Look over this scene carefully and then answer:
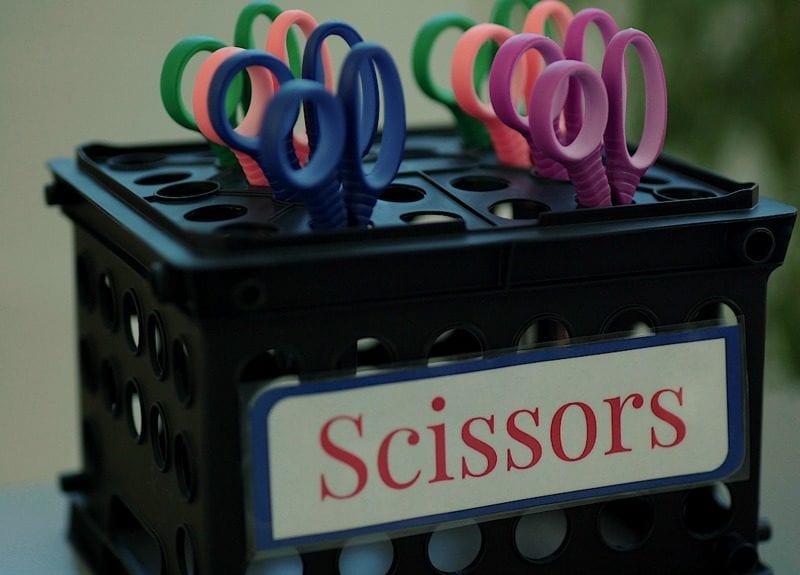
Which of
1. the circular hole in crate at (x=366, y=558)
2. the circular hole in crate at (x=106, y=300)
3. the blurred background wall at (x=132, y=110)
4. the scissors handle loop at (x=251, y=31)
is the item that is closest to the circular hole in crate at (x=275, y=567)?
the circular hole in crate at (x=366, y=558)

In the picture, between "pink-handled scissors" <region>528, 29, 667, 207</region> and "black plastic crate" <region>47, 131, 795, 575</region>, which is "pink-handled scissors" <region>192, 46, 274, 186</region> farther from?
"pink-handled scissors" <region>528, 29, 667, 207</region>

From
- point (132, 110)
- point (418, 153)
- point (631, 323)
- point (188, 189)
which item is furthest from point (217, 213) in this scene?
point (132, 110)

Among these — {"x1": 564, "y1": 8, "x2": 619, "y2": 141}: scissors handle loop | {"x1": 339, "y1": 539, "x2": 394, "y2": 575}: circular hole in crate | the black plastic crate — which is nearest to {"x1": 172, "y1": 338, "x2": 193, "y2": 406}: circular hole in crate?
the black plastic crate

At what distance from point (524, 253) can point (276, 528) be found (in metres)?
0.14

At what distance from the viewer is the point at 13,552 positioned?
2.09ft

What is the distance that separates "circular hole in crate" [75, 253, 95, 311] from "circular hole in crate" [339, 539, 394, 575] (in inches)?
6.8

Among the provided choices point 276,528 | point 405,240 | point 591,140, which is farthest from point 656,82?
point 276,528

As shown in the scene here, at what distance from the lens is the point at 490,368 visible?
1.65 feet

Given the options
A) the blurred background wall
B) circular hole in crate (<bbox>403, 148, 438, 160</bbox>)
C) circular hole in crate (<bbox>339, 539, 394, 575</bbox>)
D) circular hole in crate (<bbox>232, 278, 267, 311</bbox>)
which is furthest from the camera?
the blurred background wall

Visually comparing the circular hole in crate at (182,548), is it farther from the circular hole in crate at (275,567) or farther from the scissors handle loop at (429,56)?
the scissors handle loop at (429,56)

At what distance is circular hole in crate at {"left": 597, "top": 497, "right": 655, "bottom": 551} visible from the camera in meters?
0.59

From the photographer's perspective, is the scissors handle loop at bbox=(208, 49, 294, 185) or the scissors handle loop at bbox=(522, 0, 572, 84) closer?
the scissors handle loop at bbox=(208, 49, 294, 185)

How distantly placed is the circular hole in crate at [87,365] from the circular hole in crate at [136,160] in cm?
9

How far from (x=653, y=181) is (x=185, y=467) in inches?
10.0
